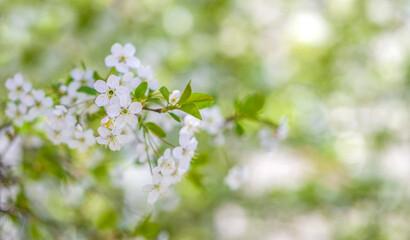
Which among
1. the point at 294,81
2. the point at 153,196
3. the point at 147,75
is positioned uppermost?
the point at 294,81

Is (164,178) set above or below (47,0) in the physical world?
below

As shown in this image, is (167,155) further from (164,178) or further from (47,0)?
(47,0)

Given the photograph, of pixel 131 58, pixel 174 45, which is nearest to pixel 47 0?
pixel 174 45

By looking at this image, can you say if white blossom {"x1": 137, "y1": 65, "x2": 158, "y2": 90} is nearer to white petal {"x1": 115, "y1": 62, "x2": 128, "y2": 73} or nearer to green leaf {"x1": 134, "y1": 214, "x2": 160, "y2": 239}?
white petal {"x1": 115, "y1": 62, "x2": 128, "y2": 73}

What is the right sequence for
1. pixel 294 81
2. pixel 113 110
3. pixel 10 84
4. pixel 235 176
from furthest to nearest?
pixel 294 81 → pixel 235 176 → pixel 10 84 → pixel 113 110

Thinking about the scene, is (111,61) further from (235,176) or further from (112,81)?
(235,176)

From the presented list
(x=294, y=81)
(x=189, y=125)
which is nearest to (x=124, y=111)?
(x=189, y=125)
